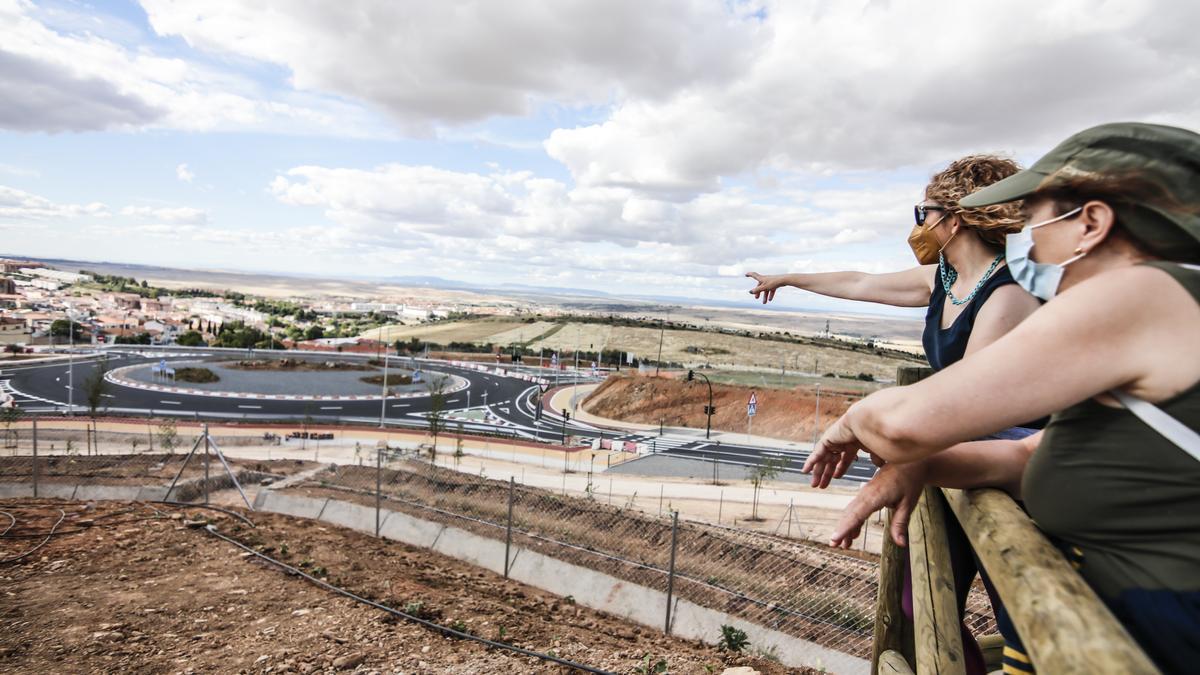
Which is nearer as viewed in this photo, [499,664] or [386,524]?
[499,664]

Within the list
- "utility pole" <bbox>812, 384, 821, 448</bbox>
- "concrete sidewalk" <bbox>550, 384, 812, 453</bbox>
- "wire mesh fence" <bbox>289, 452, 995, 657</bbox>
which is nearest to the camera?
"wire mesh fence" <bbox>289, 452, 995, 657</bbox>

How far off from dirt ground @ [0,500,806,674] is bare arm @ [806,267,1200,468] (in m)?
5.83

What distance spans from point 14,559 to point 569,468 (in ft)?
94.6

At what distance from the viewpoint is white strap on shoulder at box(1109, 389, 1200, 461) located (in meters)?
1.01

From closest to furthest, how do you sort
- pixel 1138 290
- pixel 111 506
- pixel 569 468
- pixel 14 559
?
pixel 1138 290, pixel 14 559, pixel 111 506, pixel 569 468

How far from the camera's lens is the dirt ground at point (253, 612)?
232 inches

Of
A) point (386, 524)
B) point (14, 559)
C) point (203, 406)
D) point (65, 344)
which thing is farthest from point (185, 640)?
point (65, 344)

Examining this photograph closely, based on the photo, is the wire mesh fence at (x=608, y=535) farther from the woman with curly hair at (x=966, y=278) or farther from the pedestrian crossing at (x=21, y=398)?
the pedestrian crossing at (x=21, y=398)

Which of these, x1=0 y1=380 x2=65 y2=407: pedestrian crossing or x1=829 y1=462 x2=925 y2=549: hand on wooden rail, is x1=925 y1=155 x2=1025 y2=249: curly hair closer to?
x1=829 y1=462 x2=925 y2=549: hand on wooden rail

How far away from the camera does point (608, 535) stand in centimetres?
1574

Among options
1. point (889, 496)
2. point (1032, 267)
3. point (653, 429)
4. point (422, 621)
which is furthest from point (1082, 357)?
point (653, 429)

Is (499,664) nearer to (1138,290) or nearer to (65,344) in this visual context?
(1138,290)

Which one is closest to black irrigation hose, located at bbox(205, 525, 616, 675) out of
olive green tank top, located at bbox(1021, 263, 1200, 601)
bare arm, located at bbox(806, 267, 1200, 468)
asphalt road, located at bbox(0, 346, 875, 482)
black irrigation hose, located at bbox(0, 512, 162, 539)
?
black irrigation hose, located at bbox(0, 512, 162, 539)

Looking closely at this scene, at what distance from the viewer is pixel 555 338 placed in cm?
13000
